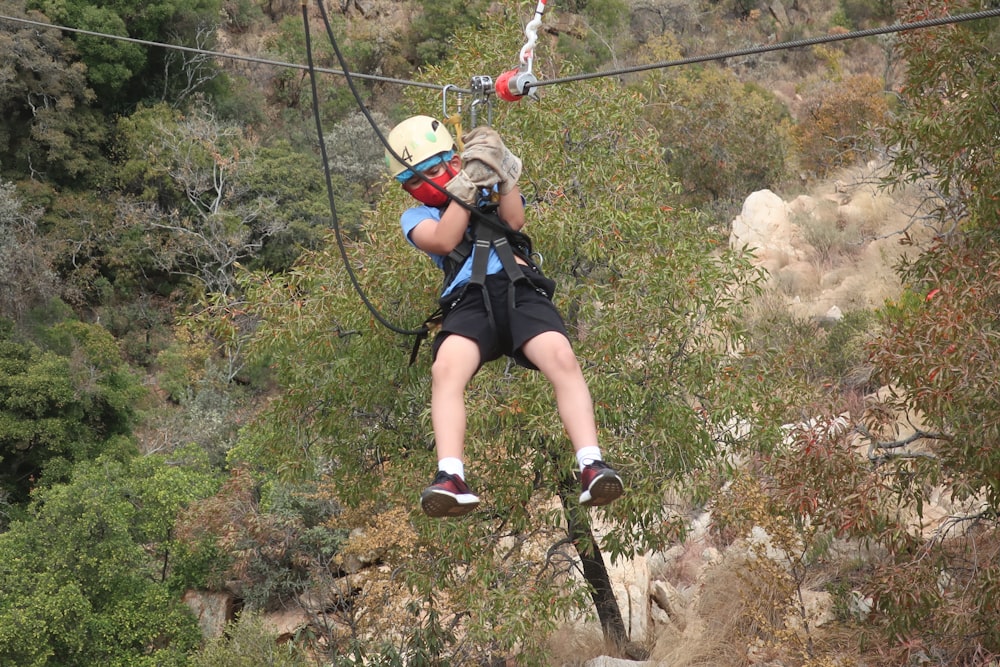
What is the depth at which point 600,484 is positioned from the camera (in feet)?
12.8

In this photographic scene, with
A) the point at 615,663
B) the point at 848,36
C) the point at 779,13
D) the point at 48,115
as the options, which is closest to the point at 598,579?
the point at 615,663

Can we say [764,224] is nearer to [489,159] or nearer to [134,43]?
[489,159]

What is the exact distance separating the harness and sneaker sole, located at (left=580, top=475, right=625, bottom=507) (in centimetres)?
80

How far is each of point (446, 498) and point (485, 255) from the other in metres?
1.05

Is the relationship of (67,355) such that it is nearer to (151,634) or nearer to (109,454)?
(109,454)

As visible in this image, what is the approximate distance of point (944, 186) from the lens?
656 centimetres

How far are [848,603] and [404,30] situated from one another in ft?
82.3

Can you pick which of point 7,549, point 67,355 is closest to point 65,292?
point 67,355

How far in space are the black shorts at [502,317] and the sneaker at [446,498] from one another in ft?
1.92

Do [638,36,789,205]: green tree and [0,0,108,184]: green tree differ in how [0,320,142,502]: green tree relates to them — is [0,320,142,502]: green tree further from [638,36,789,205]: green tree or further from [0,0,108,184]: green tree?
[638,36,789,205]: green tree

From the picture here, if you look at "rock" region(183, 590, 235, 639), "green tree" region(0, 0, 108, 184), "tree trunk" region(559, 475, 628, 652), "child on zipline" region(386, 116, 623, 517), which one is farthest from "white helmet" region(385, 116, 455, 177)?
"green tree" region(0, 0, 108, 184)

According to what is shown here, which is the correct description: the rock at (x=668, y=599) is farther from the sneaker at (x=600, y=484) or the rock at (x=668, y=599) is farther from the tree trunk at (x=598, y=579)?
the sneaker at (x=600, y=484)

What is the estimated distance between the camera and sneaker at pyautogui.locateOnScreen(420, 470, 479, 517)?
3.87 meters

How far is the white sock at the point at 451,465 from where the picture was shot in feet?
13.1
